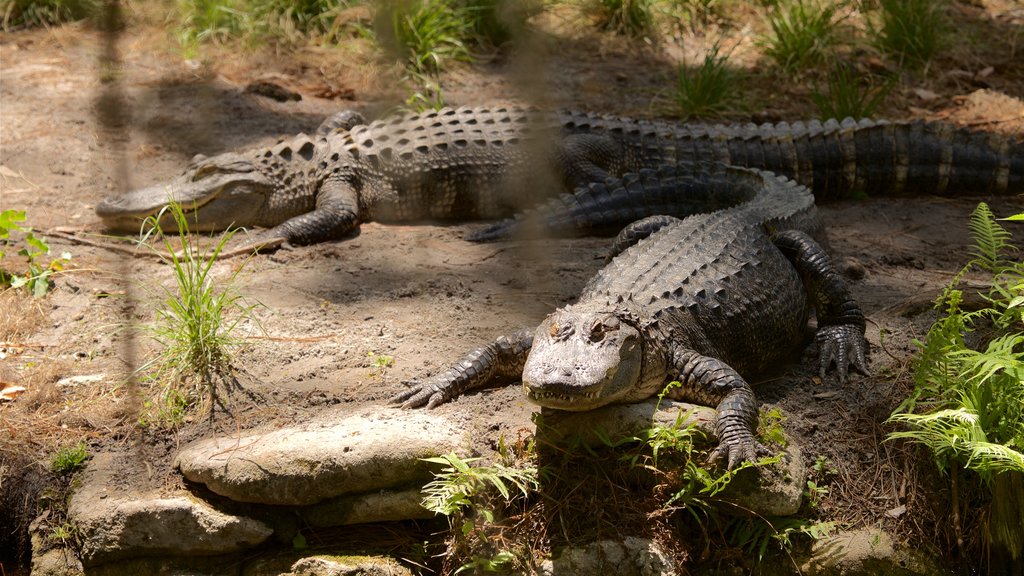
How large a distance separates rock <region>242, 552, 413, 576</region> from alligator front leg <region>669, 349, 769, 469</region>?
1.26m

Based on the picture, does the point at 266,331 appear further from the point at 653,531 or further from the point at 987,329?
the point at 987,329

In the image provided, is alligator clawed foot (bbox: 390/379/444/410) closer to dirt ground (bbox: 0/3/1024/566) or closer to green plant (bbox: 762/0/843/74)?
dirt ground (bbox: 0/3/1024/566)

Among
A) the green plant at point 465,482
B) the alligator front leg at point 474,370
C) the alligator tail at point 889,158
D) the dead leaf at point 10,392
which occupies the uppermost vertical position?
the alligator tail at point 889,158

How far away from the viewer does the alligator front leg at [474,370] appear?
3.98 meters

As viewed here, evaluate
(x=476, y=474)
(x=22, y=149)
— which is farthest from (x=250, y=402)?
(x=22, y=149)

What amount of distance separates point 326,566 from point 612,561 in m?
1.05

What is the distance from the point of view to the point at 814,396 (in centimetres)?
410

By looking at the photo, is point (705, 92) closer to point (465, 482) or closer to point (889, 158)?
point (889, 158)

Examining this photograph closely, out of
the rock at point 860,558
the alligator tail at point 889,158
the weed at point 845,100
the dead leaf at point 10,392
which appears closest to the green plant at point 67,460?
the dead leaf at point 10,392

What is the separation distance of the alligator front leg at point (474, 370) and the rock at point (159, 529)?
0.81 m

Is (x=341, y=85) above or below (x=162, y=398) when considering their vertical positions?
above

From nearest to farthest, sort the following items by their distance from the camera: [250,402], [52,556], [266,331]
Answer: [52,556]
[250,402]
[266,331]

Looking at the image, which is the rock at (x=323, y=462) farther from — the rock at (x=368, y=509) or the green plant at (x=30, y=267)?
the green plant at (x=30, y=267)

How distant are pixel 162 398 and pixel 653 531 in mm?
2153
